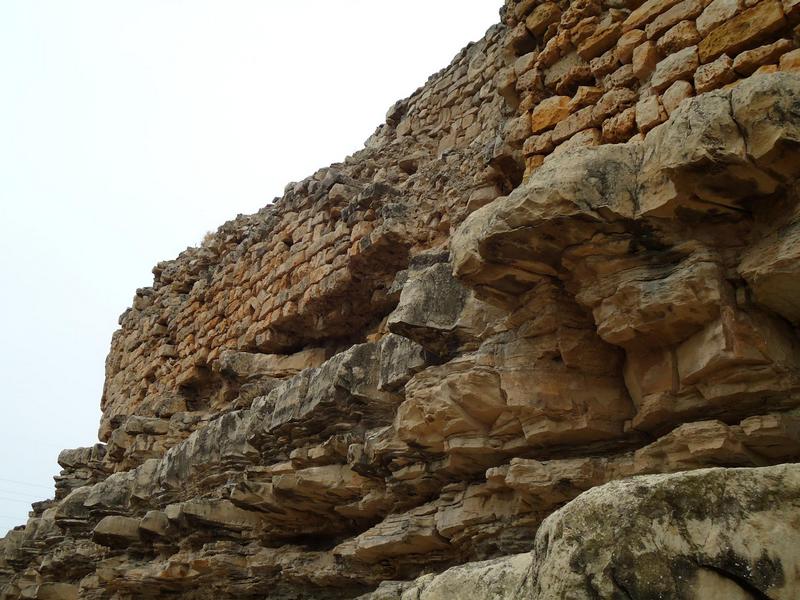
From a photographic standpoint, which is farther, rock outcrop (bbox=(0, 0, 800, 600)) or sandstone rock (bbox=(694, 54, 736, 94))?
sandstone rock (bbox=(694, 54, 736, 94))

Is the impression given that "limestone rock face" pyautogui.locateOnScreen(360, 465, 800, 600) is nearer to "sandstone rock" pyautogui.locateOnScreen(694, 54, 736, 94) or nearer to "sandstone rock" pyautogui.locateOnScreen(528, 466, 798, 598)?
"sandstone rock" pyautogui.locateOnScreen(528, 466, 798, 598)

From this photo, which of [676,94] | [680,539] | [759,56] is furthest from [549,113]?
[680,539]

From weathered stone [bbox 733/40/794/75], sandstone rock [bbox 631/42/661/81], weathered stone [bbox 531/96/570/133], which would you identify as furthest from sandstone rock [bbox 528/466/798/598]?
weathered stone [bbox 531/96/570/133]

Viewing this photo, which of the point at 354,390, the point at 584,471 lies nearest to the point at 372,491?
the point at 354,390

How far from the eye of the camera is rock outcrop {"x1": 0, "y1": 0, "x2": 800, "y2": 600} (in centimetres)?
248

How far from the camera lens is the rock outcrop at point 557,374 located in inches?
97.7

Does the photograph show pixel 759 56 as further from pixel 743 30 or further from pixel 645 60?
pixel 645 60

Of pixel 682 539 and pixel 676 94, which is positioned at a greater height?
pixel 676 94

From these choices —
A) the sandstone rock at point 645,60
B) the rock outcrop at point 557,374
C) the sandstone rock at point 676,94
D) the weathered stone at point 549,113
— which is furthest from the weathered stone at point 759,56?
the weathered stone at point 549,113

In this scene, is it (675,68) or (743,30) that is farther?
(675,68)

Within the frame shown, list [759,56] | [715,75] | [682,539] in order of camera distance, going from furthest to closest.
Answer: [715,75] → [759,56] → [682,539]

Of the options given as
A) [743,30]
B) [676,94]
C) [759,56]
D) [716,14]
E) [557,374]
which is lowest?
[557,374]

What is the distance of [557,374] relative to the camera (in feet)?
14.0

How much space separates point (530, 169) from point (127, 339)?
38.6 ft
